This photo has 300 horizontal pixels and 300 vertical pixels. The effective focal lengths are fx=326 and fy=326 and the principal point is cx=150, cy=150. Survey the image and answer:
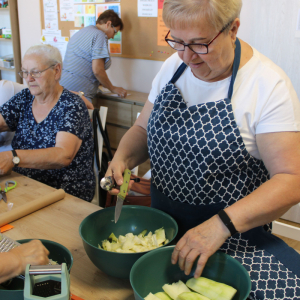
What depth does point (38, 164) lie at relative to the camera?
1.76 meters

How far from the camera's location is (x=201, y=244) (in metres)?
0.85

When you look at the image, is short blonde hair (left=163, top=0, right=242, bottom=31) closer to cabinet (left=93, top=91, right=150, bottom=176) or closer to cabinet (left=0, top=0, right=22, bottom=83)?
cabinet (left=93, top=91, right=150, bottom=176)

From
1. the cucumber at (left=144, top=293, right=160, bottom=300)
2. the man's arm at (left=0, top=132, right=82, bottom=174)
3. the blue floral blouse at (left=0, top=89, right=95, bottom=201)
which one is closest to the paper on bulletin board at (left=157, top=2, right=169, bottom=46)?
the blue floral blouse at (left=0, top=89, right=95, bottom=201)

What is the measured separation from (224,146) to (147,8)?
3.16m

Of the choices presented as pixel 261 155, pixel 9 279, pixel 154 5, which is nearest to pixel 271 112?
pixel 261 155

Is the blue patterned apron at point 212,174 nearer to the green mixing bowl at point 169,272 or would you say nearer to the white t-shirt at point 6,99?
the green mixing bowl at point 169,272

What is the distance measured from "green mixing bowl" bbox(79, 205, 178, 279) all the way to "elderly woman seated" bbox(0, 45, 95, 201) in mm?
761

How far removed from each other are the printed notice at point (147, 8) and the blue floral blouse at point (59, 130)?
6.92 feet

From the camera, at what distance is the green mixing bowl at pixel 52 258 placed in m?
0.73

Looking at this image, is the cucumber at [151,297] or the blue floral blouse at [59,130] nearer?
the cucumber at [151,297]

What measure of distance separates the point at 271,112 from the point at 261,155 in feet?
0.42

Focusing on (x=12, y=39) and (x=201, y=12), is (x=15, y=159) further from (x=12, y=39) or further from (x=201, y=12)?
(x=12, y=39)

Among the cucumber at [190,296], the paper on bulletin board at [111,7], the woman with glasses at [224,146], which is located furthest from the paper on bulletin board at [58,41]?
the cucumber at [190,296]

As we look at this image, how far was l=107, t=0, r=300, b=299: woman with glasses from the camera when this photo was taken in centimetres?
86
